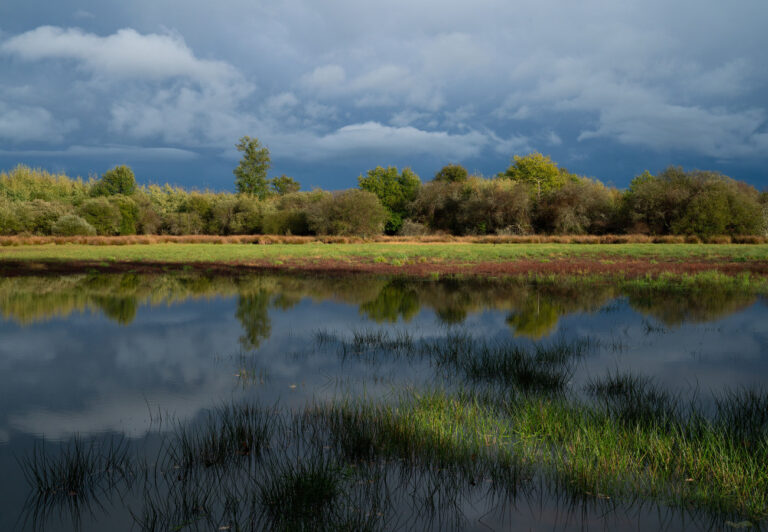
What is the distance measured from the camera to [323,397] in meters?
6.19

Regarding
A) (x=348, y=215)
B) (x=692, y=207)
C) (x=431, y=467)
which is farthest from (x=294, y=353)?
(x=692, y=207)

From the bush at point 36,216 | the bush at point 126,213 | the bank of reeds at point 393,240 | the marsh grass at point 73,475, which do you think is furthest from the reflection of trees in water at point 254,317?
the bush at point 126,213

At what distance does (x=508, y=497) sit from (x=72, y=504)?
128 inches

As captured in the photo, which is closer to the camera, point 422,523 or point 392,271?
point 422,523

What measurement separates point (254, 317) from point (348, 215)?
49.9 meters

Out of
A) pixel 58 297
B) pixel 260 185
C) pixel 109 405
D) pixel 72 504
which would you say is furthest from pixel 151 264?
pixel 260 185

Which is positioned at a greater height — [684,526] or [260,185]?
[260,185]

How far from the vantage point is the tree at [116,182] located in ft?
279

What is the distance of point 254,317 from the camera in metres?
12.3

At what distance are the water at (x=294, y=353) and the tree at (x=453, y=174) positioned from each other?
224 feet

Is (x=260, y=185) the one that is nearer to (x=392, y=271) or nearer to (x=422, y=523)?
(x=392, y=271)

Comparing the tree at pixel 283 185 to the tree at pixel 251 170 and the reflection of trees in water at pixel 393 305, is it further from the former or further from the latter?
the reflection of trees in water at pixel 393 305

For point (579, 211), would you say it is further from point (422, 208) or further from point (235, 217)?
point (235, 217)

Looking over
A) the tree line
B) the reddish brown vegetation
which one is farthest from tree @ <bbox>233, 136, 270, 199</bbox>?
the reddish brown vegetation
